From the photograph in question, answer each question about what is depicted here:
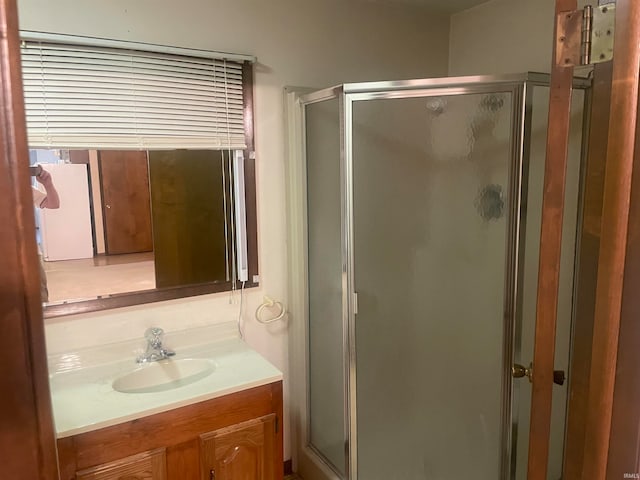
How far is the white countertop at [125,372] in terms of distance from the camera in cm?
154

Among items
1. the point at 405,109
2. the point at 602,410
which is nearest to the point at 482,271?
the point at 405,109

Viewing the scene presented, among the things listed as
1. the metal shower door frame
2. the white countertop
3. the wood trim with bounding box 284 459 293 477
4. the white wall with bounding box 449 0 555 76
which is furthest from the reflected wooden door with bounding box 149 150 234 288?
the white wall with bounding box 449 0 555 76

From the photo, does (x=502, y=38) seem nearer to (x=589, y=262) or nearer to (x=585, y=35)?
(x=585, y=35)

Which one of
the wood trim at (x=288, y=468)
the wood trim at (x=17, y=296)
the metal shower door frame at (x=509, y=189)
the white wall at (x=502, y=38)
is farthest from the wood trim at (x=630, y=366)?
the wood trim at (x=288, y=468)

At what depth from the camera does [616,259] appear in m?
0.71

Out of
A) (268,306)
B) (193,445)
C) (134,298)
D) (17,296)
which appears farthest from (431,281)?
(17,296)

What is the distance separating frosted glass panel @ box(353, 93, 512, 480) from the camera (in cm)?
191

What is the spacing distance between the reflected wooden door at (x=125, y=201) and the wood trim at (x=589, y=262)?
1.69 m

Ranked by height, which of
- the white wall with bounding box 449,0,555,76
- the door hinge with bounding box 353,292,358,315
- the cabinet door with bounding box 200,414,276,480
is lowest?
the cabinet door with bounding box 200,414,276,480

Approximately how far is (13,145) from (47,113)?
1455 millimetres

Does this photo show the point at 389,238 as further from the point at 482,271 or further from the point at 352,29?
the point at 352,29

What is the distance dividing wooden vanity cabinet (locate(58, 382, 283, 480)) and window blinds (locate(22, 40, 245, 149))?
1.07 m

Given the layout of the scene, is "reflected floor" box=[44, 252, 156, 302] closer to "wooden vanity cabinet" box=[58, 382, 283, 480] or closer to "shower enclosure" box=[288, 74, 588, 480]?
"wooden vanity cabinet" box=[58, 382, 283, 480]

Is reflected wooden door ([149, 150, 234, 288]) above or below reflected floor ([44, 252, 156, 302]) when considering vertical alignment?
above
